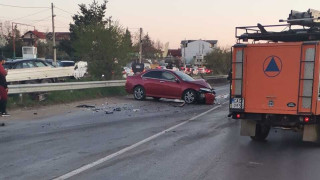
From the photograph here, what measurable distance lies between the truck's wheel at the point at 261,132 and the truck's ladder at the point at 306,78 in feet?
4.44

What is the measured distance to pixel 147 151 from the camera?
820cm

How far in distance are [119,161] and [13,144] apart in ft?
9.70

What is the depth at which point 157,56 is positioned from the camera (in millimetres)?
108312

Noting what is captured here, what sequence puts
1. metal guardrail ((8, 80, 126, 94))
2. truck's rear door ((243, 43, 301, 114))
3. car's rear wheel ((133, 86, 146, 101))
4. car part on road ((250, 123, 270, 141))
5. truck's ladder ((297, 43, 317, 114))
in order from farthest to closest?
car's rear wheel ((133, 86, 146, 101)), metal guardrail ((8, 80, 126, 94)), car part on road ((250, 123, 270, 141)), truck's rear door ((243, 43, 301, 114)), truck's ladder ((297, 43, 317, 114))

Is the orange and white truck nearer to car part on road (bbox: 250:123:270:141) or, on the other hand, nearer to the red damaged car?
car part on road (bbox: 250:123:270:141)

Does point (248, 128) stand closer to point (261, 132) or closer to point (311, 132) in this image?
point (261, 132)

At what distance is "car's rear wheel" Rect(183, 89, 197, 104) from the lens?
18.3 meters

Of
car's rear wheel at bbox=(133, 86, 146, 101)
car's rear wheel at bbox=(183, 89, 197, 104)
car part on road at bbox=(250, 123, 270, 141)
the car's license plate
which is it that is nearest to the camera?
the car's license plate

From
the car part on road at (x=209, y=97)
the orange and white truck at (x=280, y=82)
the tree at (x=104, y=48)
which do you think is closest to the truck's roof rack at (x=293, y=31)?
the orange and white truck at (x=280, y=82)

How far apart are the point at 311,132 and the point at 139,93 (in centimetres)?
1216

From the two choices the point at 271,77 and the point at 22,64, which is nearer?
the point at 271,77

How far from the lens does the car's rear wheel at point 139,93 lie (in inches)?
778

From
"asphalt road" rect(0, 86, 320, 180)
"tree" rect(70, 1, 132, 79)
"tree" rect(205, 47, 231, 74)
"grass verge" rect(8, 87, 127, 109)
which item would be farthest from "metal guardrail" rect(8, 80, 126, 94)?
"tree" rect(205, 47, 231, 74)

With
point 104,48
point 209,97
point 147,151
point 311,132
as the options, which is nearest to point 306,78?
point 311,132
